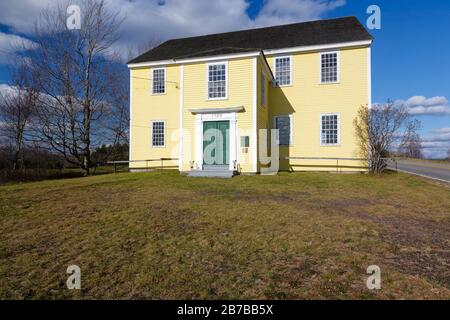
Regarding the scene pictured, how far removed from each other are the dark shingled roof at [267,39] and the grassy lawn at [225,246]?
989cm

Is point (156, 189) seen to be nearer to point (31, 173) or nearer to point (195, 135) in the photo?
point (195, 135)

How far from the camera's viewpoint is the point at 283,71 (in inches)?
667

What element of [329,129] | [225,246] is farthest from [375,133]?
→ [225,246]

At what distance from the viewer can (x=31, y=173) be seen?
21.4 meters

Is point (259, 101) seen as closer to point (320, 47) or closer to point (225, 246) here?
point (320, 47)

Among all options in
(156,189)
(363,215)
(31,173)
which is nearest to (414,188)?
(363,215)

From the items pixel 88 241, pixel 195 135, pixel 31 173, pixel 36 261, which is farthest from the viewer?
pixel 31 173

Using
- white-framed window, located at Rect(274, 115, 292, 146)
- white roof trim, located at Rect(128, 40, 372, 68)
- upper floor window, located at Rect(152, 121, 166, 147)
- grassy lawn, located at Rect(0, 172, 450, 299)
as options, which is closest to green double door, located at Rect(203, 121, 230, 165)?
white roof trim, located at Rect(128, 40, 372, 68)

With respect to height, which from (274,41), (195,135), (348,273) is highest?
(274,41)

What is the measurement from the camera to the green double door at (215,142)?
1436cm

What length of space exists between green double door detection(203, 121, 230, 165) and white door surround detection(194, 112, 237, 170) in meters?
0.21

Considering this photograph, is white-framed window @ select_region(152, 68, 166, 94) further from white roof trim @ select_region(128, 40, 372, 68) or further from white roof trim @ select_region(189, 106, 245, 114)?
white roof trim @ select_region(189, 106, 245, 114)

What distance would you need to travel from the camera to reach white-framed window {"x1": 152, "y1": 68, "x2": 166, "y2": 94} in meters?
18.5

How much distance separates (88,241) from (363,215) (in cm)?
613
